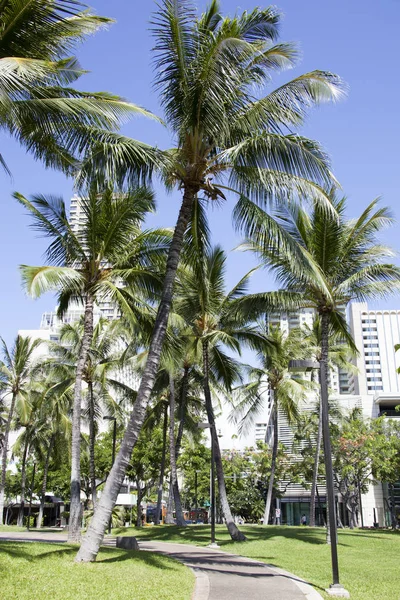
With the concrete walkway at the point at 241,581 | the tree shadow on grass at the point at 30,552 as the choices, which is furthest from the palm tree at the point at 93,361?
the tree shadow on grass at the point at 30,552

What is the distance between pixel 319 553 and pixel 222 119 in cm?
1291

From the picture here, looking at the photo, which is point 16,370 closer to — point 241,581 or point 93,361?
point 93,361

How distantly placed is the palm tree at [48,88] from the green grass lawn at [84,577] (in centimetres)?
743

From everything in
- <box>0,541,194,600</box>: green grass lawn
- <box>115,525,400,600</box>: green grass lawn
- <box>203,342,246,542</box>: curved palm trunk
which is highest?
<box>203,342,246,542</box>: curved palm trunk

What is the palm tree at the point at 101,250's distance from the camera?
56.1 ft

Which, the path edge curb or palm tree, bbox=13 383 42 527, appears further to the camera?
palm tree, bbox=13 383 42 527

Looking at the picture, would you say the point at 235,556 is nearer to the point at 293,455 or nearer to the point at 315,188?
the point at 315,188

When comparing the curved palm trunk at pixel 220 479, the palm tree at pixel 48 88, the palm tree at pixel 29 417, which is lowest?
the curved palm trunk at pixel 220 479

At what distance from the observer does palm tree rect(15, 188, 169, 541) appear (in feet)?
56.1

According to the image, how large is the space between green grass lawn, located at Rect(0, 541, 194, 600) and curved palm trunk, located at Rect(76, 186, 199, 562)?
1.53ft

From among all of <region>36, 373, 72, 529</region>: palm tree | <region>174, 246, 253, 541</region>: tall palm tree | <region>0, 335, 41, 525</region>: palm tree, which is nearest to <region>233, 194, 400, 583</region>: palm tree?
<region>174, 246, 253, 541</region>: tall palm tree

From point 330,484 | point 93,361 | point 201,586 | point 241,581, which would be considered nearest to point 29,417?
point 93,361

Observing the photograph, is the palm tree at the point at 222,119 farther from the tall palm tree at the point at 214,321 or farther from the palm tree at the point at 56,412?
the palm tree at the point at 56,412

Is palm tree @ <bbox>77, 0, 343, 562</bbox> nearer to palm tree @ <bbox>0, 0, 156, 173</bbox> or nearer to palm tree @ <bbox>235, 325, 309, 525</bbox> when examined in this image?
palm tree @ <bbox>0, 0, 156, 173</bbox>
